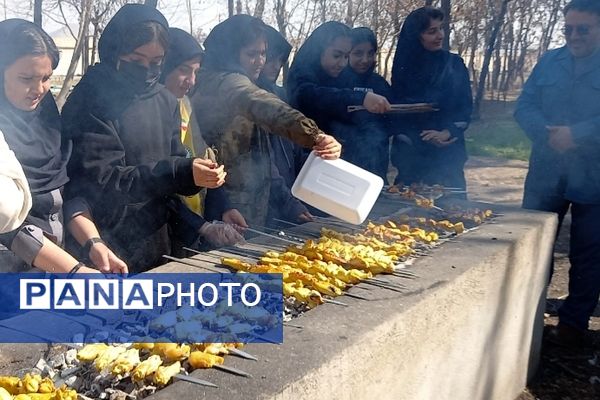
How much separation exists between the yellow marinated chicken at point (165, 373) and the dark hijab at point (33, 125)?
3.77 feet

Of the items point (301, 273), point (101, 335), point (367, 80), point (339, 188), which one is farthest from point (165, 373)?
point (367, 80)

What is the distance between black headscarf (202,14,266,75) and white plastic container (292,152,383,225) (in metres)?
0.95

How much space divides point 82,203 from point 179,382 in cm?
135

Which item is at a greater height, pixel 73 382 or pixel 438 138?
pixel 438 138

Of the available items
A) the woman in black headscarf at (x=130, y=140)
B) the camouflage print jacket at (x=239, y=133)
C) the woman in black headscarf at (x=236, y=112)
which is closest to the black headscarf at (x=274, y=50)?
the woman in black headscarf at (x=236, y=112)

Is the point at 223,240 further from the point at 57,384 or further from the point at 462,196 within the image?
the point at 462,196

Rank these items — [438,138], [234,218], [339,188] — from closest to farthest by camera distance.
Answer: [339,188] < [234,218] < [438,138]

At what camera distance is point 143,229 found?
3.04 meters

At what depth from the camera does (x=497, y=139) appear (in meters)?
16.6

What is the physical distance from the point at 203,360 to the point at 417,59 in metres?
3.93

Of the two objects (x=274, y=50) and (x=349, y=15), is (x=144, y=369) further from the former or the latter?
(x=349, y=15)

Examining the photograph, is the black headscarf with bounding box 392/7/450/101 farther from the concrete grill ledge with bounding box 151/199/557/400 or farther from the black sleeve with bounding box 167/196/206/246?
the black sleeve with bounding box 167/196/206/246

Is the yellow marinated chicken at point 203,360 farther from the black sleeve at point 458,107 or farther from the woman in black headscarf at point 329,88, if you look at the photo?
the black sleeve at point 458,107

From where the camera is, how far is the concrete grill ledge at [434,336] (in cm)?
177
